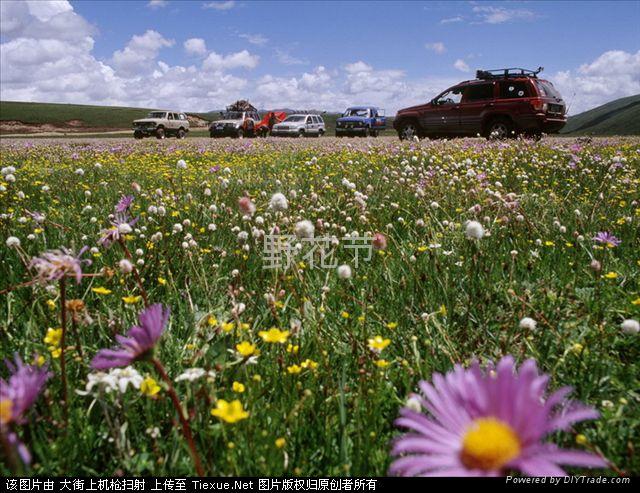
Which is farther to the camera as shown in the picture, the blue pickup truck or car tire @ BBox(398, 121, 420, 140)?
the blue pickup truck

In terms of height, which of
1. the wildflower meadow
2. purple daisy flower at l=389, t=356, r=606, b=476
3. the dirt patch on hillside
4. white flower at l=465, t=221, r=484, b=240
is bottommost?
the wildflower meadow

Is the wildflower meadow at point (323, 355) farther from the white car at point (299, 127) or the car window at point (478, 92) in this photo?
the white car at point (299, 127)

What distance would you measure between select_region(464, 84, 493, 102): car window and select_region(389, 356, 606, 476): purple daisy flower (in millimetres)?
17600

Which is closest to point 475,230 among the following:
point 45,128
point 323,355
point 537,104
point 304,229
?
point 304,229

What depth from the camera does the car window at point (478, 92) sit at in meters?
16.6

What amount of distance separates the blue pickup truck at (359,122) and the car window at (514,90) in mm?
15658

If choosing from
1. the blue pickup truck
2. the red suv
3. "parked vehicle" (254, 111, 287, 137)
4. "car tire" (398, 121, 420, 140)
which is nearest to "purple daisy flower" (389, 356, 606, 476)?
the red suv

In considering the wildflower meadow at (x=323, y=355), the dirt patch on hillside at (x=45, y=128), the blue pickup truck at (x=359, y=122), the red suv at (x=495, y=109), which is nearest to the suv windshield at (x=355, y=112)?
the blue pickup truck at (x=359, y=122)

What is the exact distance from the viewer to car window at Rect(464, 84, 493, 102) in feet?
54.4

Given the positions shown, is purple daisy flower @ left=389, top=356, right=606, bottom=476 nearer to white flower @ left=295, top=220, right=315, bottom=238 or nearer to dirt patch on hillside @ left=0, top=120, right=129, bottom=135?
white flower @ left=295, top=220, right=315, bottom=238

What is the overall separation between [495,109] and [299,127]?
18.9 metres

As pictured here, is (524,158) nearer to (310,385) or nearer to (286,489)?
(310,385)

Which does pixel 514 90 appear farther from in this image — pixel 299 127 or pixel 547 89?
pixel 299 127

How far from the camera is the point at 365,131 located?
1242 inches
